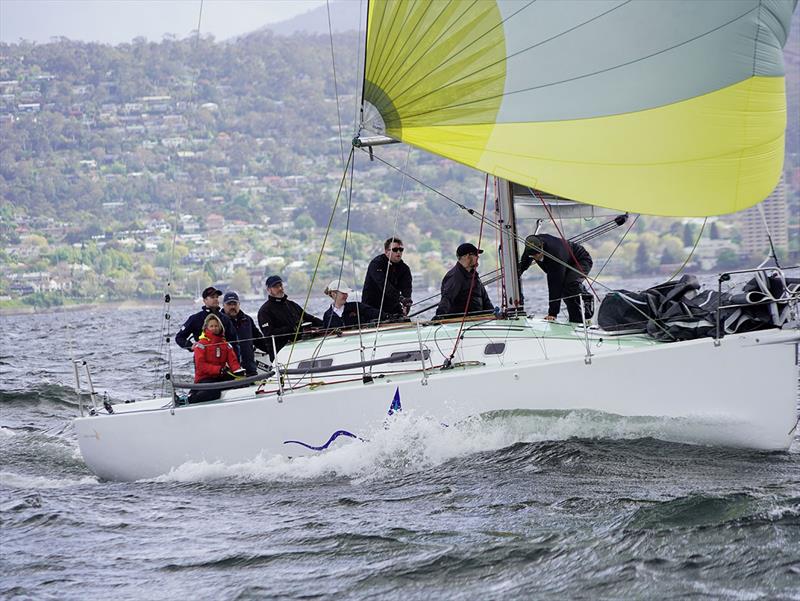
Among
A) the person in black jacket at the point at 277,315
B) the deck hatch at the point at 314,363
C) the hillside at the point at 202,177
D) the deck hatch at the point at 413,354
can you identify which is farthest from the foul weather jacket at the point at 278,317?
the hillside at the point at 202,177

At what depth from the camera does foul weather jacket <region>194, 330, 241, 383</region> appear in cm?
799

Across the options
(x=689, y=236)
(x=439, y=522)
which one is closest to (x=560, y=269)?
(x=439, y=522)

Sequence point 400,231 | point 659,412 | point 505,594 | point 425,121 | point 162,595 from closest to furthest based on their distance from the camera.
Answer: point 505,594
point 162,595
point 659,412
point 425,121
point 400,231

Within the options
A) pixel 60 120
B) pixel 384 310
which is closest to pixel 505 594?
pixel 384 310

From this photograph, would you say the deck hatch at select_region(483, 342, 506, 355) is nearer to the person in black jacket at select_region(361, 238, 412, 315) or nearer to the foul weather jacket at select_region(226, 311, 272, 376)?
the person in black jacket at select_region(361, 238, 412, 315)

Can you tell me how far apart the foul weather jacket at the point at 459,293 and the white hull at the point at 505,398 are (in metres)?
0.58

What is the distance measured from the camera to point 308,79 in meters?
104

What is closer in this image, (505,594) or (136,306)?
(505,594)

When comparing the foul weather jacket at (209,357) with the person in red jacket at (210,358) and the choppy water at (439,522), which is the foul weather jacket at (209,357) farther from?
the choppy water at (439,522)

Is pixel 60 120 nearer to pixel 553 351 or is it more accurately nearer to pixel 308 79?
pixel 308 79

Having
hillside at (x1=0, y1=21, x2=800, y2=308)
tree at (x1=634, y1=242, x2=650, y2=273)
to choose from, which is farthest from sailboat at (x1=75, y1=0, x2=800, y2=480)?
tree at (x1=634, y1=242, x2=650, y2=273)

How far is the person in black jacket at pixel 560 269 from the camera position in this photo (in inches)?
338

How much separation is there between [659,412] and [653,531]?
5.11ft

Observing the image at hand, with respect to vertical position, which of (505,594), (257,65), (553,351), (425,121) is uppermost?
(257,65)
